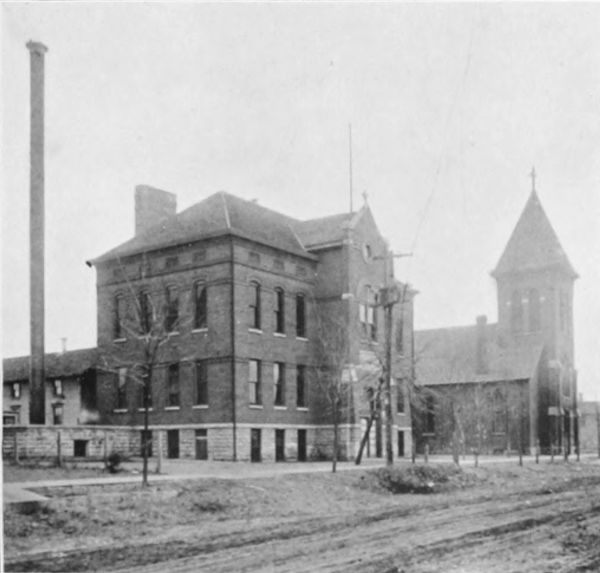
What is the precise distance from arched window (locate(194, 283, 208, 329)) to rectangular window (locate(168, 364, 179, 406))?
228cm

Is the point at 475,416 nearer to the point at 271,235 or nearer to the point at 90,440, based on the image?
the point at 271,235

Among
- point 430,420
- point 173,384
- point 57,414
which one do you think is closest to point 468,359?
point 430,420

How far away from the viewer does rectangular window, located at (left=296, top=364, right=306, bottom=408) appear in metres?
38.5

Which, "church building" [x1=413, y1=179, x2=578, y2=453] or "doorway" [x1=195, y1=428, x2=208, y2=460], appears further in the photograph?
"church building" [x1=413, y1=179, x2=578, y2=453]

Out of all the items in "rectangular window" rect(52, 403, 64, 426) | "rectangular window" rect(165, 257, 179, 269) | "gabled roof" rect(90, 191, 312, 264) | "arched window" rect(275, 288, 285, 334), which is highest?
"gabled roof" rect(90, 191, 312, 264)

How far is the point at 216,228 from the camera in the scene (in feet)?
119

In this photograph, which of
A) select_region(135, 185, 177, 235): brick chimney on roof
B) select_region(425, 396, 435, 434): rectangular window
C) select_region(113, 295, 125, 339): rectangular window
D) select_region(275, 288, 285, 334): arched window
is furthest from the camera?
select_region(425, 396, 435, 434): rectangular window

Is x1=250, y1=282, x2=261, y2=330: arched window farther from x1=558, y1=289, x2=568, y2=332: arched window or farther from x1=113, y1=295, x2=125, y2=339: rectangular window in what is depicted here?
x1=558, y1=289, x2=568, y2=332: arched window

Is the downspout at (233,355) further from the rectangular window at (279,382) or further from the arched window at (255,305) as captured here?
the rectangular window at (279,382)

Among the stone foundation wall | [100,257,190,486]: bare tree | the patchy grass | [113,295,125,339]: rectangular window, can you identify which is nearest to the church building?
the stone foundation wall

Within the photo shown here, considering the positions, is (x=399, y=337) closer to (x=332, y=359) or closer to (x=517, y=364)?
(x=332, y=359)

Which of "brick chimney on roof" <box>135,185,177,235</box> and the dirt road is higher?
"brick chimney on roof" <box>135,185,177,235</box>

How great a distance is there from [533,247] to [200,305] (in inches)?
1284

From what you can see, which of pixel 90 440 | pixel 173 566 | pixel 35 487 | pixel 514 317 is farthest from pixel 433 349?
pixel 173 566
